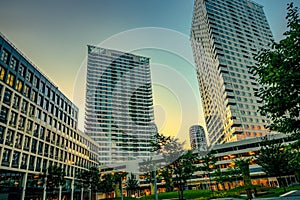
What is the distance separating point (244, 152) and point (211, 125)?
49.5 metres

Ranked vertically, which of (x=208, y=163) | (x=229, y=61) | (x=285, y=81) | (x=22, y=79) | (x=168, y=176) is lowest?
(x=168, y=176)

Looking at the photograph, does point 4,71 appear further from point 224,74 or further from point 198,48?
point 198,48

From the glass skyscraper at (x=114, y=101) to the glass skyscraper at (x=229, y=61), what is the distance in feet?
134

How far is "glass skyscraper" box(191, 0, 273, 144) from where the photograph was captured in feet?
308

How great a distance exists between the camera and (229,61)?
105500mm

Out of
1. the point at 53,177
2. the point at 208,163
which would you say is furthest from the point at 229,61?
the point at 53,177

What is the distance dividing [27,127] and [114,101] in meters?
119

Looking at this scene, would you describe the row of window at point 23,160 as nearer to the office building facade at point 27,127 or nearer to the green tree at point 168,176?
the office building facade at point 27,127

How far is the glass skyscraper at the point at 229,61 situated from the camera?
308ft

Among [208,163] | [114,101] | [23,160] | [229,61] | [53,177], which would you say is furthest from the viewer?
[114,101]

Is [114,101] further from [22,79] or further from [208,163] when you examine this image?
[22,79]

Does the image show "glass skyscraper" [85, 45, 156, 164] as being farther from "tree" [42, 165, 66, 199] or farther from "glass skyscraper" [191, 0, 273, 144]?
"tree" [42, 165, 66, 199]

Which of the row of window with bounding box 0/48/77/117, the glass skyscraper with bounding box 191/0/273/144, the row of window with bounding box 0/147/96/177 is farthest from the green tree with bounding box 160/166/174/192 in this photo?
the glass skyscraper with bounding box 191/0/273/144

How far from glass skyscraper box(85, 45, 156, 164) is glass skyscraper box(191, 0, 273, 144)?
41.0 meters
